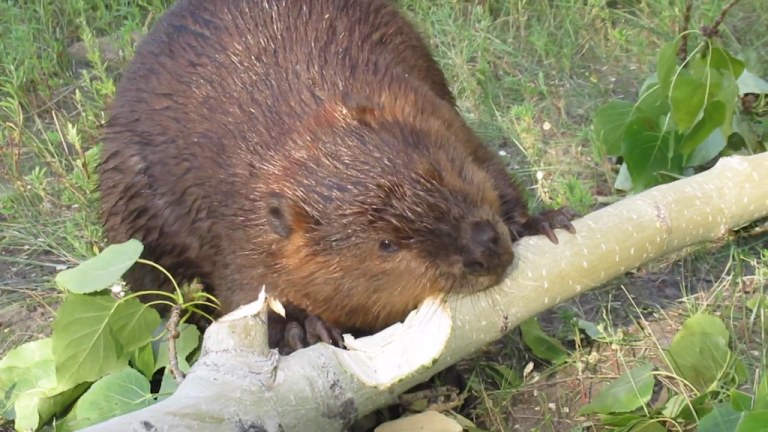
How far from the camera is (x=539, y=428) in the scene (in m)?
→ 2.15

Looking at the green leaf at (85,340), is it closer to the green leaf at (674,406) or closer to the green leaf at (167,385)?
the green leaf at (167,385)

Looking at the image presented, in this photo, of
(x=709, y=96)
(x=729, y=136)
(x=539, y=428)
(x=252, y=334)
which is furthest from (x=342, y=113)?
(x=729, y=136)

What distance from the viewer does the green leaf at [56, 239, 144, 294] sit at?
6.37ft

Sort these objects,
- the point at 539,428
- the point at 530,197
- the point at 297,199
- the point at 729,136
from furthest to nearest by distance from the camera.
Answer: the point at 530,197 → the point at 729,136 → the point at 539,428 → the point at 297,199

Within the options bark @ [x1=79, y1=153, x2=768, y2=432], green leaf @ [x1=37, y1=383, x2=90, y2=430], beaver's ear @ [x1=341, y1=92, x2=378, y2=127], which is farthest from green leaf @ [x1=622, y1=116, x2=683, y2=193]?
green leaf @ [x1=37, y1=383, x2=90, y2=430]

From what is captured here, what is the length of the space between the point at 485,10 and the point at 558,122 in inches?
32.8

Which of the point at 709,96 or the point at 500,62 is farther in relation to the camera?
the point at 500,62

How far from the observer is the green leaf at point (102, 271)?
1.94m

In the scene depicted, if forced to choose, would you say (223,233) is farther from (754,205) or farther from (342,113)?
(754,205)

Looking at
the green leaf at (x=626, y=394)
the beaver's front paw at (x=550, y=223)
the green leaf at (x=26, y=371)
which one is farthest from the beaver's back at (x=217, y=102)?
the green leaf at (x=626, y=394)

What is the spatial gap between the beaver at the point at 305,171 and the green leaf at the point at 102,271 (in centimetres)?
31

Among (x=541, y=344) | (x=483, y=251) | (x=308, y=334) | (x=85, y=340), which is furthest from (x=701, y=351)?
(x=85, y=340)

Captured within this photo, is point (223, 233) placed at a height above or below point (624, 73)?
above


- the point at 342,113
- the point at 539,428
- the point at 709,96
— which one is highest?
the point at 342,113
